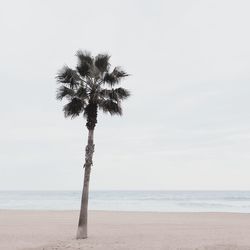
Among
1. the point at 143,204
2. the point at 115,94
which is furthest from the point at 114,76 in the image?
the point at 143,204

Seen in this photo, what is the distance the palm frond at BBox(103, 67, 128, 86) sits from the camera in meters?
22.0

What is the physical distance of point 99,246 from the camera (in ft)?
64.0

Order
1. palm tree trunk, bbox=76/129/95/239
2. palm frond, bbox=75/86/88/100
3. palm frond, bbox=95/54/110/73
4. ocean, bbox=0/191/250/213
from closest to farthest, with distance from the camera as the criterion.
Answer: palm tree trunk, bbox=76/129/95/239
palm frond, bbox=75/86/88/100
palm frond, bbox=95/54/110/73
ocean, bbox=0/191/250/213

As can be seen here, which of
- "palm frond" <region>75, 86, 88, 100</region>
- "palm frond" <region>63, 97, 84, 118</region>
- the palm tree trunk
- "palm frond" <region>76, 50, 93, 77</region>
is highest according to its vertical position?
"palm frond" <region>76, 50, 93, 77</region>

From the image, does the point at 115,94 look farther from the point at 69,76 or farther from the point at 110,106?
the point at 69,76

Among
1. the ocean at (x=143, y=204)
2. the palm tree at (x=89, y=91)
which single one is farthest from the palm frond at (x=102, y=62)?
the ocean at (x=143, y=204)

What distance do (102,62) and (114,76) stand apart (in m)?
0.87

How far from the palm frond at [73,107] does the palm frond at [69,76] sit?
757 millimetres

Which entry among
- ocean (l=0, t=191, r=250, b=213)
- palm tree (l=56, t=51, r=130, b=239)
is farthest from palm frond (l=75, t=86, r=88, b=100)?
ocean (l=0, t=191, r=250, b=213)

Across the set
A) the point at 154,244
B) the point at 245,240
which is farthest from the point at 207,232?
the point at 154,244

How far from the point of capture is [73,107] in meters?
21.7

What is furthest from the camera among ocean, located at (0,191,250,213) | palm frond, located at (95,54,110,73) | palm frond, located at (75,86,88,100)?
ocean, located at (0,191,250,213)

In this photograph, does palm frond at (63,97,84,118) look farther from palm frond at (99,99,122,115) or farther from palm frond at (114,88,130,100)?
palm frond at (114,88,130,100)

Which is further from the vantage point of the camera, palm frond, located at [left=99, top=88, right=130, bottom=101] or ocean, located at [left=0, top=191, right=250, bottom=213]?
ocean, located at [left=0, top=191, right=250, bottom=213]
